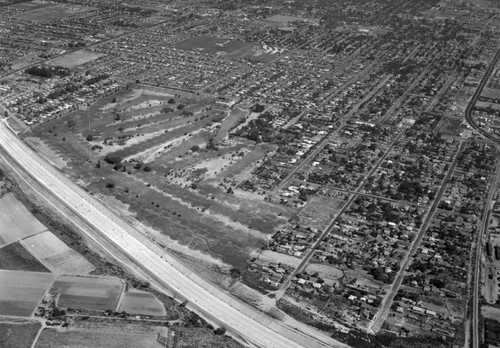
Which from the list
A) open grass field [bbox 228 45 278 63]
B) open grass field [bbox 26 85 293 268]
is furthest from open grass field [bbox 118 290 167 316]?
open grass field [bbox 228 45 278 63]

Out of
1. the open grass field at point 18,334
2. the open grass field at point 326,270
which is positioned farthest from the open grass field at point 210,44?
the open grass field at point 18,334

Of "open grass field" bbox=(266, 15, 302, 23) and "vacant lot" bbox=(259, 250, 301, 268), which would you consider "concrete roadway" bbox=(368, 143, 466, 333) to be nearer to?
"vacant lot" bbox=(259, 250, 301, 268)

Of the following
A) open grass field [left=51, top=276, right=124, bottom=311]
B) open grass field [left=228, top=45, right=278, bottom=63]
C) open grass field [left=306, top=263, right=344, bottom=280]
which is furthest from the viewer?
open grass field [left=228, top=45, right=278, bottom=63]

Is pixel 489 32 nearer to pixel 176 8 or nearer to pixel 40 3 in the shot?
pixel 176 8

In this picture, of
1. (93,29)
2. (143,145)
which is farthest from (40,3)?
(143,145)

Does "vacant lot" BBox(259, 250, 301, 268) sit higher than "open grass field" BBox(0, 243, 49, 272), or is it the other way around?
"open grass field" BBox(0, 243, 49, 272)

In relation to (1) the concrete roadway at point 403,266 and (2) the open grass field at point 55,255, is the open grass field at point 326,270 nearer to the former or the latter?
(1) the concrete roadway at point 403,266
